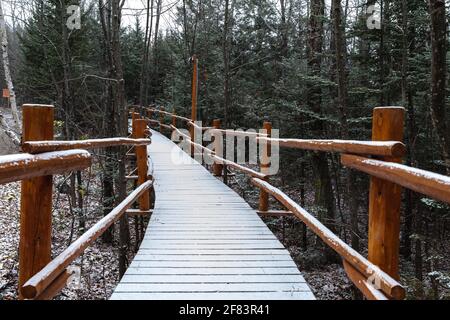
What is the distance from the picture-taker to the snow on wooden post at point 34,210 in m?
2.21

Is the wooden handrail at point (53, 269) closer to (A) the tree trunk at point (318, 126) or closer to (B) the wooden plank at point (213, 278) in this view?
(B) the wooden plank at point (213, 278)

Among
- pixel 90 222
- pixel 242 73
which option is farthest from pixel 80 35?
pixel 90 222

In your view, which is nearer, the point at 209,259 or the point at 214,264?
the point at 214,264

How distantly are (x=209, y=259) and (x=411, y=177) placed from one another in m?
2.63

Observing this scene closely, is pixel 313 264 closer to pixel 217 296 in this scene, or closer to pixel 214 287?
pixel 214 287

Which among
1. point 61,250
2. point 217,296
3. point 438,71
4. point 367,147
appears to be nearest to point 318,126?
point 438,71

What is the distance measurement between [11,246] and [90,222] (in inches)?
180

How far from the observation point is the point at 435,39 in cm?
619


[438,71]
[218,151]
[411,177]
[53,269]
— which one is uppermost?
[438,71]

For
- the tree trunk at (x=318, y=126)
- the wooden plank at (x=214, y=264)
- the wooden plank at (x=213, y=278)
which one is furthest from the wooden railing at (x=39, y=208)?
the tree trunk at (x=318, y=126)

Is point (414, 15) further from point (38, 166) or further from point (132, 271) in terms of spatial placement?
point (38, 166)

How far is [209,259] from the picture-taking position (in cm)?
404

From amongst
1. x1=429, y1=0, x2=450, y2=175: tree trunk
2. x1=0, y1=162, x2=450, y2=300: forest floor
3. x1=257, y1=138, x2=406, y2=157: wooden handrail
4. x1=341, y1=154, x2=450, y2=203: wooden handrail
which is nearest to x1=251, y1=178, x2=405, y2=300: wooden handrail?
x1=341, y1=154, x2=450, y2=203: wooden handrail

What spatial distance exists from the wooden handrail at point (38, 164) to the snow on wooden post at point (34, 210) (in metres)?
0.11
